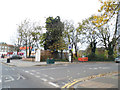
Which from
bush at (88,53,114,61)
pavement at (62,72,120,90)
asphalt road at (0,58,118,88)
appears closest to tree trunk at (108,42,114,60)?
bush at (88,53,114,61)

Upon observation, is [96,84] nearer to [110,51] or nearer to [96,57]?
[96,57]

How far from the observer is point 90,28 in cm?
3391

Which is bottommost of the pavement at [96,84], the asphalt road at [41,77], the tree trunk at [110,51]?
the asphalt road at [41,77]

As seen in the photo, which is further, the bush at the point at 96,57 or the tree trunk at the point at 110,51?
the tree trunk at the point at 110,51

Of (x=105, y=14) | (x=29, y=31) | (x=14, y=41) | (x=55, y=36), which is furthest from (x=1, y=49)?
(x=105, y=14)

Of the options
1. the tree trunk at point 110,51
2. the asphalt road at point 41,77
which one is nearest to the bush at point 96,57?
the tree trunk at point 110,51

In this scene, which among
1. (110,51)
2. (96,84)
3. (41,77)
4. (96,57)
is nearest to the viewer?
(96,84)

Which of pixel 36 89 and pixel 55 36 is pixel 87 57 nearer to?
pixel 55 36

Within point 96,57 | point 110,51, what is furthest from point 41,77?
point 110,51

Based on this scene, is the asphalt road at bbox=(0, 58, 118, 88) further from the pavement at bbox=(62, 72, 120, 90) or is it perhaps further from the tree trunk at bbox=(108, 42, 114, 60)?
the tree trunk at bbox=(108, 42, 114, 60)

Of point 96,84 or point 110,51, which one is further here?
point 110,51

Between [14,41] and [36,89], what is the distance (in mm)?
47401

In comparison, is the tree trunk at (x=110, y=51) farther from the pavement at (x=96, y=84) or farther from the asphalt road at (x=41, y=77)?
the pavement at (x=96, y=84)

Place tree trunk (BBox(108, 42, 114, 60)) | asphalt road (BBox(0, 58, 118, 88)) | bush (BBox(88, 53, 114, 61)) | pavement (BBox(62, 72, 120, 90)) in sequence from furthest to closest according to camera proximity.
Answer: tree trunk (BBox(108, 42, 114, 60))
bush (BBox(88, 53, 114, 61))
asphalt road (BBox(0, 58, 118, 88))
pavement (BBox(62, 72, 120, 90))
